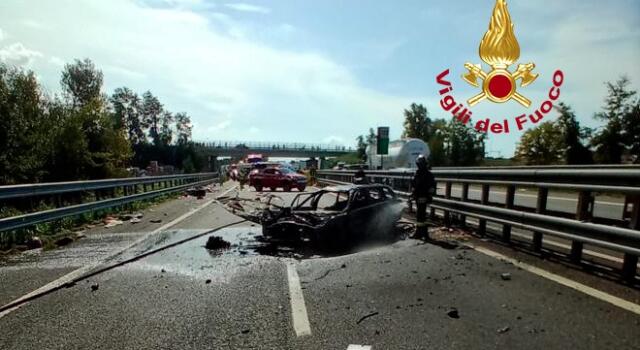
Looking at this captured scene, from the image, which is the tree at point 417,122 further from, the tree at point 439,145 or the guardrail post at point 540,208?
the guardrail post at point 540,208

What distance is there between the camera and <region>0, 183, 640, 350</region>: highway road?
2.92m

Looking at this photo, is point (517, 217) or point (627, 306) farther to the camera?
point (517, 217)

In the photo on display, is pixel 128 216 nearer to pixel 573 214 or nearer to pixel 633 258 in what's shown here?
pixel 573 214

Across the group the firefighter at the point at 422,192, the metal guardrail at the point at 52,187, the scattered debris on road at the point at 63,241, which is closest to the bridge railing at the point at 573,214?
the firefighter at the point at 422,192

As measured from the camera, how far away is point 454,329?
10.1ft

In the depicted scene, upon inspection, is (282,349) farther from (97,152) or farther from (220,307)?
(97,152)

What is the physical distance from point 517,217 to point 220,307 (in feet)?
14.8

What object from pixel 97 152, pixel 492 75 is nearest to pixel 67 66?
pixel 97 152

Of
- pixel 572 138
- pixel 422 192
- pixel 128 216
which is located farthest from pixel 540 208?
pixel 572 138

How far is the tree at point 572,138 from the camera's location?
37.7 m

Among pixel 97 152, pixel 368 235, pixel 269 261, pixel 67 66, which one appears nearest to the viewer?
pixel 269 261

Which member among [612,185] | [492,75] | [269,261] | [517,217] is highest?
[492,75]

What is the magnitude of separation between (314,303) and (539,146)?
57.0 m

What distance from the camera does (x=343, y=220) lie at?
6707mm
